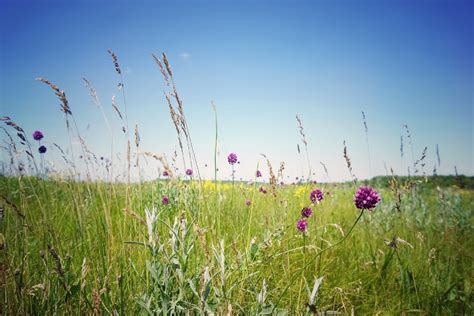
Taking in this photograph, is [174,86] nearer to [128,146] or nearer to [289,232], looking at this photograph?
[128,146]

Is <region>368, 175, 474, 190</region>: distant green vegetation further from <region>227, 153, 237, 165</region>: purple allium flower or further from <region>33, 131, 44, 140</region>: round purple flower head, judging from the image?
<region>33, 131, 44, 140</region>: round purple flower head

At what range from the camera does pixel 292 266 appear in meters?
2.30

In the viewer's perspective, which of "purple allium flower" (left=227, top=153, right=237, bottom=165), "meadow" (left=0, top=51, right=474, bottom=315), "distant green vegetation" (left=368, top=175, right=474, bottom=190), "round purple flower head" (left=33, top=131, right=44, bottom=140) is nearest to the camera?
"meadow" (left=0, top=51, right=474, bottom=315)

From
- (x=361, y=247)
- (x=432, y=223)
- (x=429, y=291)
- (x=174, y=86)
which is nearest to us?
(x=174, y=86)

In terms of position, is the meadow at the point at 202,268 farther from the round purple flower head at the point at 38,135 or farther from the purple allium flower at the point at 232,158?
the round purple flower head at the point at 38,135

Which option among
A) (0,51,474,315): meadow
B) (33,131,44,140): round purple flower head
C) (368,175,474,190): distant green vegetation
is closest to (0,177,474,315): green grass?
(0,51,474,315): meadow

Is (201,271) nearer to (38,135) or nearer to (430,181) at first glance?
(38,135)

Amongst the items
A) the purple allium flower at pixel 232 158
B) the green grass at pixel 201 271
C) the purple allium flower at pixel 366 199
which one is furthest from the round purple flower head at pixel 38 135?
the purple allium flower at pixel 366 199

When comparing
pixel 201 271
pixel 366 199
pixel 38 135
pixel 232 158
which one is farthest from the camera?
pixel 38 135

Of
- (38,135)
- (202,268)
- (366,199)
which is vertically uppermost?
(38,135)

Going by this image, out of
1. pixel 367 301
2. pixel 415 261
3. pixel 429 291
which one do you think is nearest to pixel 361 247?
pixel 415 261

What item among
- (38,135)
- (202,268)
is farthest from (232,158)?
(38,135)

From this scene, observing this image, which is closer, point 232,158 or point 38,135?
point 232,158

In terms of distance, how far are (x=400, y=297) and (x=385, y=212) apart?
390cm
